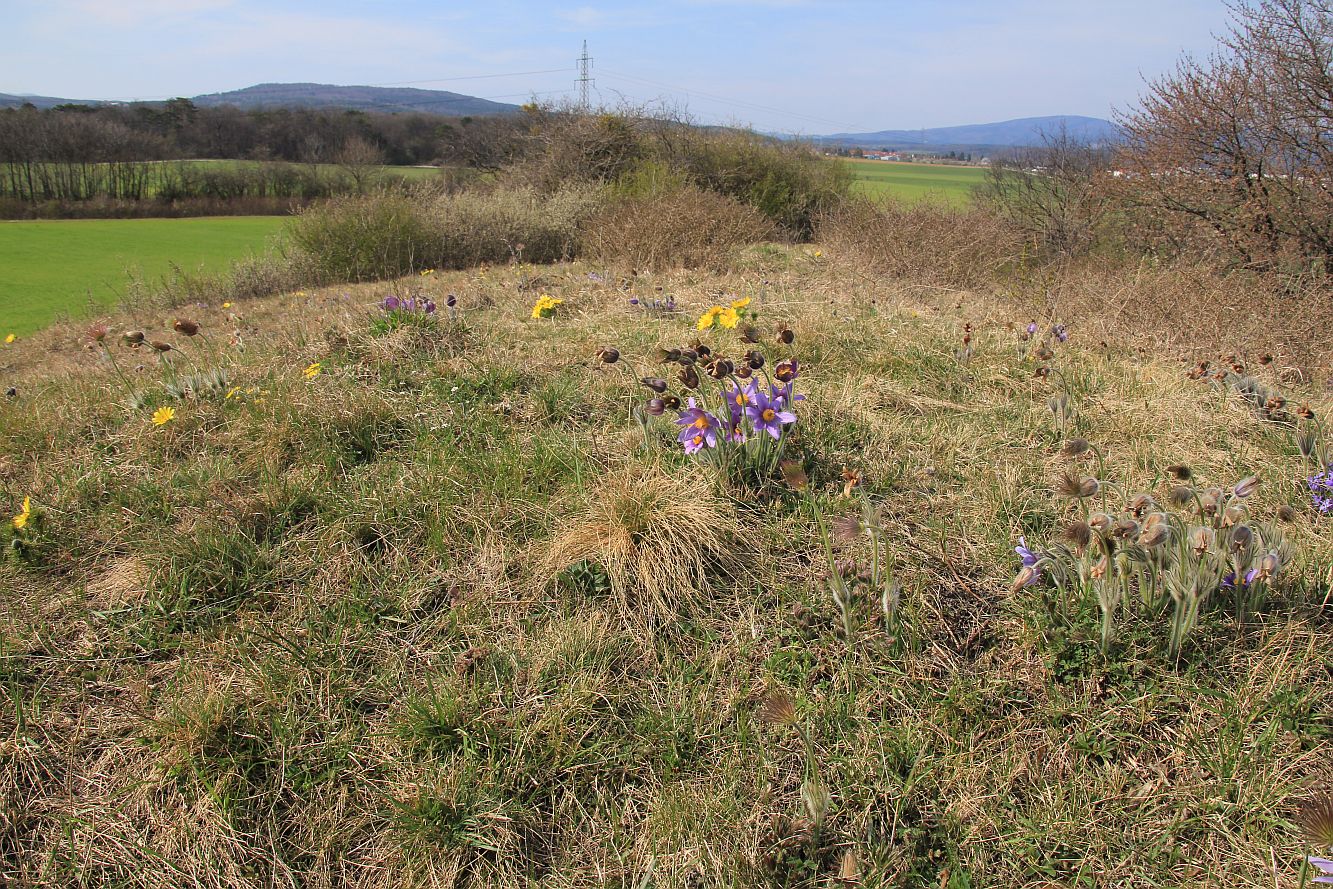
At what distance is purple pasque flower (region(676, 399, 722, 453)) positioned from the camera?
266cm

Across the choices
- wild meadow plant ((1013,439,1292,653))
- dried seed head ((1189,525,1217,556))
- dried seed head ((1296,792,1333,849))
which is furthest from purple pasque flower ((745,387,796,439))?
dried seed head ((1296,792,1333,849))

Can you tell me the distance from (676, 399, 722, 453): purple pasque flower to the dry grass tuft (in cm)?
19

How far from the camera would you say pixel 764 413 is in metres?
2.55

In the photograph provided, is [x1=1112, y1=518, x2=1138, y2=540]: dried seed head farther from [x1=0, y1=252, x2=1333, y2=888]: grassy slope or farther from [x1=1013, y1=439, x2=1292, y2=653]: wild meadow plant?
[x1=0, y1=252, x2=1333, y2=888]: grassy slope

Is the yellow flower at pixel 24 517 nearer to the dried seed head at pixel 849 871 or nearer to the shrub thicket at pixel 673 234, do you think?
the dried seed head at pixel 849 871

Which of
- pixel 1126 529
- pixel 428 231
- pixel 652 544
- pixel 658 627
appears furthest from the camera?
pixel 428 231

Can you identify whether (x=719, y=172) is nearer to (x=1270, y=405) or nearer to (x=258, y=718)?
(x=1270, y=405)

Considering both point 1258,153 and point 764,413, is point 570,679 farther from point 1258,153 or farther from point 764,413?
point 1258,153

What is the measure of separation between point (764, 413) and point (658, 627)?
0.83 metres

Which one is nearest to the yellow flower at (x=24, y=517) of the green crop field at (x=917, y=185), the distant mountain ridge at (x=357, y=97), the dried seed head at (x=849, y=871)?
the dried seed head at (x=849, y=871)

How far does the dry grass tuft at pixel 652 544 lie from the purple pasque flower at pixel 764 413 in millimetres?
307

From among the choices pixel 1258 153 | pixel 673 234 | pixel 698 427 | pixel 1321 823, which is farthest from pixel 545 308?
pixel 1258 153

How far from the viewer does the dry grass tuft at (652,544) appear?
2.32 metres

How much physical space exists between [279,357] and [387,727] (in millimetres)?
2876
